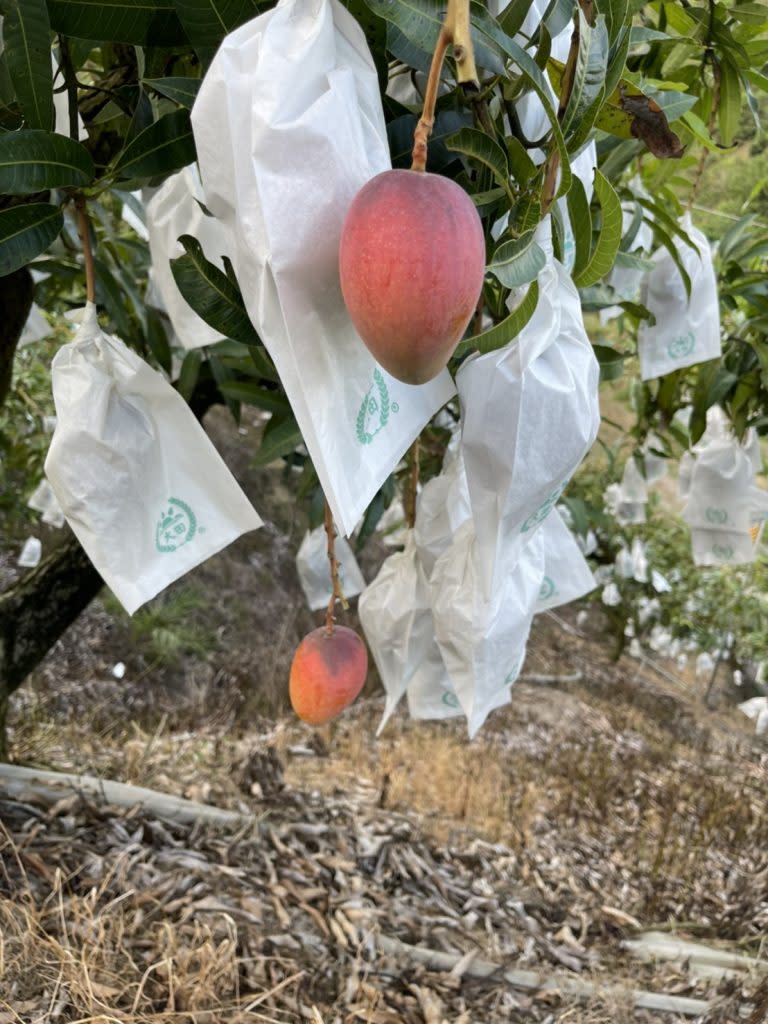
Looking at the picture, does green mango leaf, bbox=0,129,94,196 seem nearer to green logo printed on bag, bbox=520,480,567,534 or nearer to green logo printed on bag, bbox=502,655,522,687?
green logo printed on bag, bbox=520,480,567,534

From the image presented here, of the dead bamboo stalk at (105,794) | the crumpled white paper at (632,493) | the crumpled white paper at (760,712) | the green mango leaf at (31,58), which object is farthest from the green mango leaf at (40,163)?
the crumpled white paper at (760,712)

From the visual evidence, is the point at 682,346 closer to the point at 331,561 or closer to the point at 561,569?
the point at 561,569

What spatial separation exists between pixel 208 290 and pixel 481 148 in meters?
0.20

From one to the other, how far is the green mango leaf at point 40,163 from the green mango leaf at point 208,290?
4.4 inches

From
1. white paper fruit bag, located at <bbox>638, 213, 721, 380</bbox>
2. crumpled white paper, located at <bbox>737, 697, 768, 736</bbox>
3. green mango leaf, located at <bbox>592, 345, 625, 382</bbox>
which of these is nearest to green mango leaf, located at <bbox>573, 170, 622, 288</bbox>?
green mango leaf, located at <bbox>592, 345, 625, 382</bbox>

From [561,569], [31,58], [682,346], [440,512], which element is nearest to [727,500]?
[682,346]

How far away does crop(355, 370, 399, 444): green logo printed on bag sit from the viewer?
1.75 ft

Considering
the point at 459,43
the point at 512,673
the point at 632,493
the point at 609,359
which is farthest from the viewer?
the point at 632,493

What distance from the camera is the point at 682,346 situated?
1.33 metres

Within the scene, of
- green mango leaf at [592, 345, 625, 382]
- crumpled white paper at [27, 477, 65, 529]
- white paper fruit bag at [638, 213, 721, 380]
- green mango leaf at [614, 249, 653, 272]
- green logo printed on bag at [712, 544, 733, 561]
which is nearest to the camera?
green mango leaf at [614, 249, 653, 272]

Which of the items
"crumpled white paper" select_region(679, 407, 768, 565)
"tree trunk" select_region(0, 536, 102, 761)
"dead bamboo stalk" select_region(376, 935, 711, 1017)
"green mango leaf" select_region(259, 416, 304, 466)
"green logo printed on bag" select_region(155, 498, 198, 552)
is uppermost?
"green logo printed on bag" select_region(155, 498, 198, 552)

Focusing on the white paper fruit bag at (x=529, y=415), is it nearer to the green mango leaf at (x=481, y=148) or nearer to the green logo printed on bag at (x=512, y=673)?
the green mango leaf at (x=481, y=148)

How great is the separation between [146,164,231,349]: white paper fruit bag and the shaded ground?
748 mm

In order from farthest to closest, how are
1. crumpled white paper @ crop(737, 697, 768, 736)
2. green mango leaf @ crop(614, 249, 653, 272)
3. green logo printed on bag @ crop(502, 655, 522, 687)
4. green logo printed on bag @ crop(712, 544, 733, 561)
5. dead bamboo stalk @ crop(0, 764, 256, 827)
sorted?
crumpled white paper @ crop(737, 697, 768, 736), green logo printed on bag @ crop(712, 544, 733, 561), dead bamboo stalk @ crop(0, 764, 256, 827), green logo printed on bag @ crop(502, 655, 522, 687), green mango leaf @ crop(614, 249, 653, 272)
